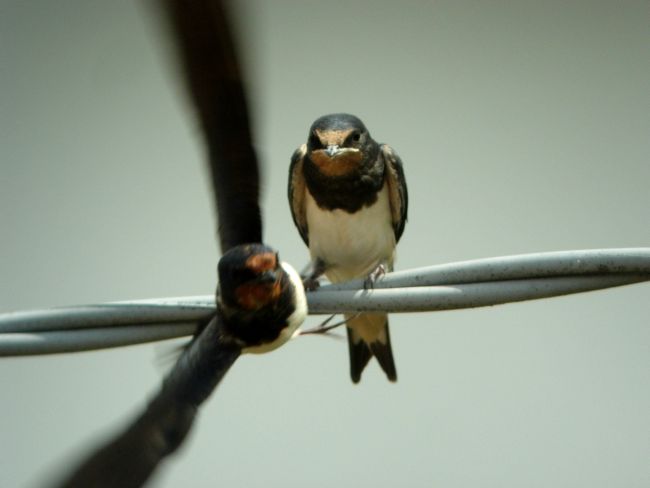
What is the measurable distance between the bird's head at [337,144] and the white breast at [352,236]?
0.15 metres

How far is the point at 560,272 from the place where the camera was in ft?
6.13

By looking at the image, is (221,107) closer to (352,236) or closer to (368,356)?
(352,236)

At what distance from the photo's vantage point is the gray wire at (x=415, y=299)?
6.08ft

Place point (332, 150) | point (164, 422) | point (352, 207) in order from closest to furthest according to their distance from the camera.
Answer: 1. point (164, 422)
2. point (332, 150)
3. point (352, 207)

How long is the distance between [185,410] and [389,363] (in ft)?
5.27

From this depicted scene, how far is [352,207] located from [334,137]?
219 millimetres

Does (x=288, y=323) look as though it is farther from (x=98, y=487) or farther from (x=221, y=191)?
(x=98, y=487)

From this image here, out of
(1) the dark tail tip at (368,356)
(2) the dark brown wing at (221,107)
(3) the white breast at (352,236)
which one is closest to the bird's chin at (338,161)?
(3) the white breast at (352,236)

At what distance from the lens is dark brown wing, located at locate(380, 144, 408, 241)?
3229mm

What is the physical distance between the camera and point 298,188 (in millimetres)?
3295

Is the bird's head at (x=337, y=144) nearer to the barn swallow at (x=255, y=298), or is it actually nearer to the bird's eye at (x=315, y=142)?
the bird's eye at (x=315, y=142)

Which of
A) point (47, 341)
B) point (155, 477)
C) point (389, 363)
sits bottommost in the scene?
point (389, 363)

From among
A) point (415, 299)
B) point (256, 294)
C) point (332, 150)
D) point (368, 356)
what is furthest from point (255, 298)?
point (368, 356)

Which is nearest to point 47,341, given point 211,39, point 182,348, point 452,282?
point 182,348
